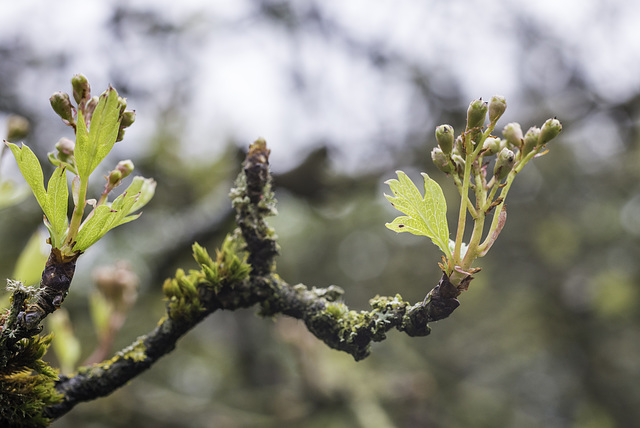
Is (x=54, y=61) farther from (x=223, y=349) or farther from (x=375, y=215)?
(x=375, y=215)

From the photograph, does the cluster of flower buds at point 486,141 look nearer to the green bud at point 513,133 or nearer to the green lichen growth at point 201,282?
the green bud at point 513,133

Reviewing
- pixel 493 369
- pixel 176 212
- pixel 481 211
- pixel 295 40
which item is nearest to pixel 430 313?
pixel 481 211

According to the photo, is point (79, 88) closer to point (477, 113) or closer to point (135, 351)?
point (135, 351)

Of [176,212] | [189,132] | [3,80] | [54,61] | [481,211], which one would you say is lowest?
[481,211]

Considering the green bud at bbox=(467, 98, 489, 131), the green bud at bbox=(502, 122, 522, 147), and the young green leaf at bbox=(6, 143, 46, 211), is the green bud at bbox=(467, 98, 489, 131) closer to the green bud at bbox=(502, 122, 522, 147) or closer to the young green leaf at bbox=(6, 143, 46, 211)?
the green bud at bbox=(502, 122, 522, 147)

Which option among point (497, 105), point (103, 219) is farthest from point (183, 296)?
point (497, 105)
